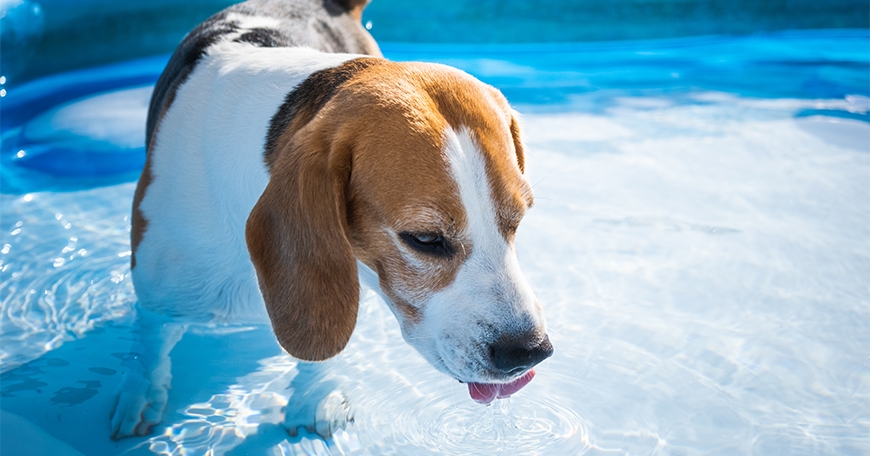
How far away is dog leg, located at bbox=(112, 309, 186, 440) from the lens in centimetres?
240

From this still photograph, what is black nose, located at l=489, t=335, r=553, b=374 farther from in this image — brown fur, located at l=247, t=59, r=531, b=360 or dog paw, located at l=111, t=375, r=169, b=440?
dog paw, located at l=111, t=375, r=169, b=440

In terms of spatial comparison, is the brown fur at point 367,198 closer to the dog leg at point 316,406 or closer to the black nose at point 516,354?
the black nose at point 516,354

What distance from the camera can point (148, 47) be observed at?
6.40m

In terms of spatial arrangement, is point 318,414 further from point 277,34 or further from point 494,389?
point 277,34

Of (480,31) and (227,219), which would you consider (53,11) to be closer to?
(480,31)

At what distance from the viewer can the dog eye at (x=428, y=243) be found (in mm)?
1820

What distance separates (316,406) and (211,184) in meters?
0.77

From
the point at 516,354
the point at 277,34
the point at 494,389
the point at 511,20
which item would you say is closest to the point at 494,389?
the point at 494,389

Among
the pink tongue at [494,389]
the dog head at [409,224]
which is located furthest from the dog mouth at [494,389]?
the dog head at [409,224]

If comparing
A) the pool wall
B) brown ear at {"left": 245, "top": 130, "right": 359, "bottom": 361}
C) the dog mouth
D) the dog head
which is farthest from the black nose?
the pool wall

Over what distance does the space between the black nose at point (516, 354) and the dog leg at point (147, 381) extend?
120 centimetres

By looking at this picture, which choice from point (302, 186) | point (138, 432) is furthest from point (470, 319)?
point (138, 432)

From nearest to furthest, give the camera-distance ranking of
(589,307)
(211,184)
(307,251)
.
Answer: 1. (307,251)
2. (211,184)
3. (589,307)

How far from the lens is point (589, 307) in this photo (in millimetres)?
3137
